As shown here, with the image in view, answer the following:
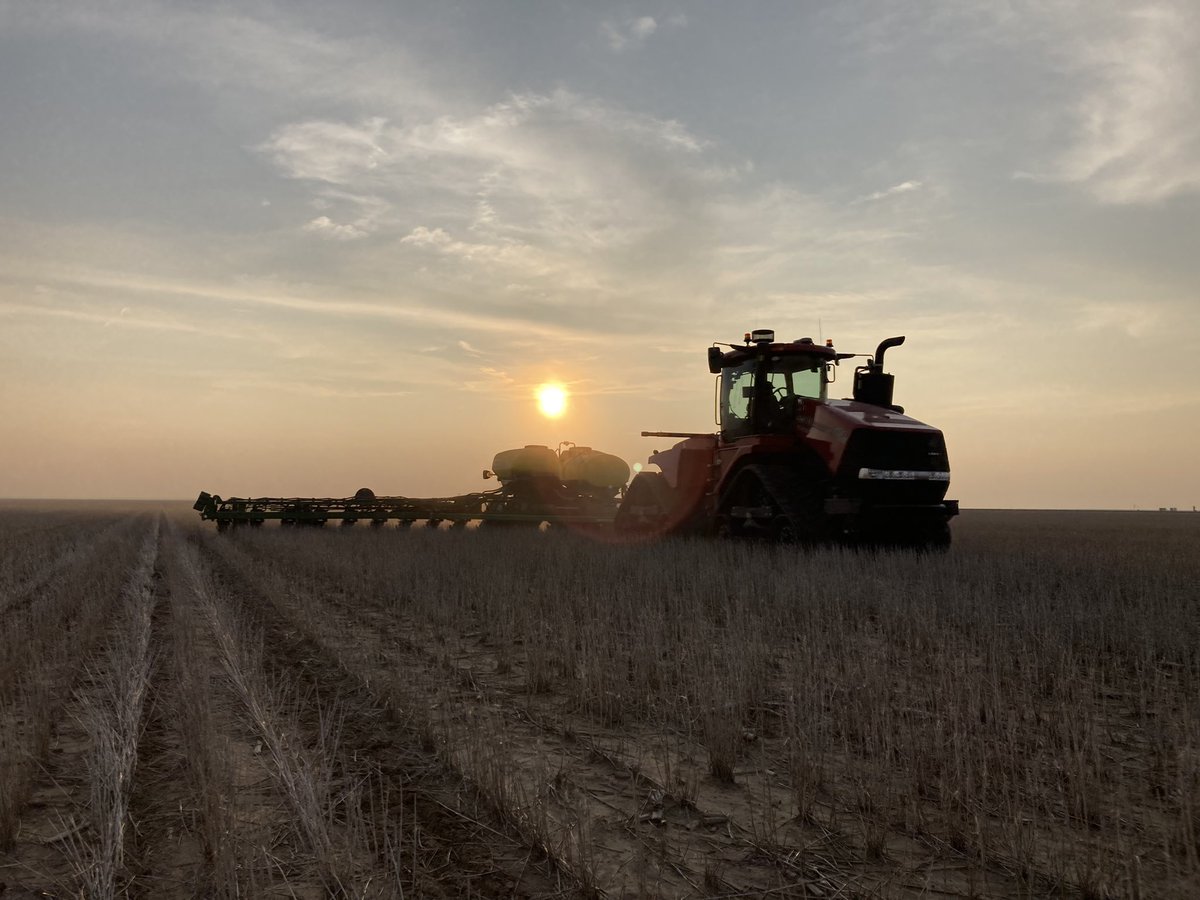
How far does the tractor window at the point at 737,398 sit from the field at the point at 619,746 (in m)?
4.49

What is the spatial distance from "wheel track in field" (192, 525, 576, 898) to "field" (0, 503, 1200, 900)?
2cm

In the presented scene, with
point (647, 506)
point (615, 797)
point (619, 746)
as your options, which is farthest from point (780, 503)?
point (615, 797)

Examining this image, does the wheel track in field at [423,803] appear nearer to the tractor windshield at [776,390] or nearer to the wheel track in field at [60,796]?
the wheel track in field at [60,796]

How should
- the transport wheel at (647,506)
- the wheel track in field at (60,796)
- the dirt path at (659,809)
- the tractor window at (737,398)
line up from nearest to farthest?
the dirt path at (659,809) → the wheel track in field at (60,796) → the tractor window at (737,398) → the transport wheel at (647,506)

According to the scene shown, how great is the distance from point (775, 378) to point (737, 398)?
74cm

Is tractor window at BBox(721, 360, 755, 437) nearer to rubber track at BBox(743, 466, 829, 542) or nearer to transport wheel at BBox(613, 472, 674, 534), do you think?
rubber track at BBox(743, 466, 829, 542)

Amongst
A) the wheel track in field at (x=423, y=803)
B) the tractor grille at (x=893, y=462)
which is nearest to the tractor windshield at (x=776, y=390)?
the tractor grille at (x=893, y=462)

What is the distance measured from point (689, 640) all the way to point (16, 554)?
18070 mm

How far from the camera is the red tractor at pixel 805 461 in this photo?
11.4m

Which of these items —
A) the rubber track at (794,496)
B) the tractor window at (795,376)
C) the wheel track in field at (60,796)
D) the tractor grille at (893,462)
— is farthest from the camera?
the tractor window at (795,376)

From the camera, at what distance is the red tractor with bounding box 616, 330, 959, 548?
37.2 ft

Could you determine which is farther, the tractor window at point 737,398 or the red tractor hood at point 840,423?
the tractor window at point 737,398

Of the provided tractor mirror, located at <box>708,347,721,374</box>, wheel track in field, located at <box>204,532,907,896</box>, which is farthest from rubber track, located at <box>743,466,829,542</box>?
wheel track in field, located at <box>204,532,907,896</box>

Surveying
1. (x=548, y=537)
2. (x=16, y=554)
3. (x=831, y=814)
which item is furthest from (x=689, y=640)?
(x=16, y=554)
